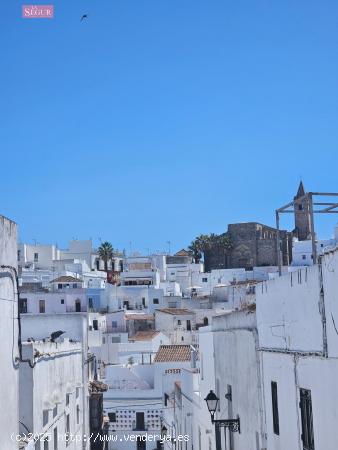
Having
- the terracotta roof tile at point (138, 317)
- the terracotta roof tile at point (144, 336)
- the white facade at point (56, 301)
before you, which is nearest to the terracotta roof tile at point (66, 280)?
the white facade at point (56, 301)

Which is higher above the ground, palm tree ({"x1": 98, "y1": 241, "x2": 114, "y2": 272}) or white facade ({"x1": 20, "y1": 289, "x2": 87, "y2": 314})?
palm tree ({"x1": 98, "y1": 241, "x2": 114, "y2": 272})

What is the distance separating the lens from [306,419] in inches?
342

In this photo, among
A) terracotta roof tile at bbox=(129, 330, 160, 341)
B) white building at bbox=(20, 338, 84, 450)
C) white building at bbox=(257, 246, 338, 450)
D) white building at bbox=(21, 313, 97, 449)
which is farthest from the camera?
terracotta roof tile at bbox=(129, 330, 160, 341)

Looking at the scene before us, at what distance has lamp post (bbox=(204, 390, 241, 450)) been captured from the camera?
11.8m

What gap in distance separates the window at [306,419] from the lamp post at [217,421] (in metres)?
2.97

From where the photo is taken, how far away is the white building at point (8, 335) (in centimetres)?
782

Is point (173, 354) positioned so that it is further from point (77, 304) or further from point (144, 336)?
point (77, 304)

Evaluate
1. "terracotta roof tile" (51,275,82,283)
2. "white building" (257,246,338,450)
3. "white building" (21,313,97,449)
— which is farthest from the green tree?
"white building" (257,246,338,450)

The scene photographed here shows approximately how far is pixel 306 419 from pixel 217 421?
144 inches

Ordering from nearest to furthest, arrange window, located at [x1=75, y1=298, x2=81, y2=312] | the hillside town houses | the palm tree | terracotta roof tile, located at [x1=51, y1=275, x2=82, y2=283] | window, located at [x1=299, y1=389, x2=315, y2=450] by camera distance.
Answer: the hillside town houses, window, located at [x1=299, y1=389, x2=315, y2=450], window, located at [x1=75, y1=298, x2=81, y2=312], terracotta roof tile, located at [x1=51, y1=275, x2=82, y2=283], the palm tree

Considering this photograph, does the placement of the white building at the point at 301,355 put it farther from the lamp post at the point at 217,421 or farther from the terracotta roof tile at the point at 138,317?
the terracotta roof tile at the point at 138,317

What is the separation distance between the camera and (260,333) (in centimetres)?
1099

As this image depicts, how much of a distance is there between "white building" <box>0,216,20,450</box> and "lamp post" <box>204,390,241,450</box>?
13.8 feet

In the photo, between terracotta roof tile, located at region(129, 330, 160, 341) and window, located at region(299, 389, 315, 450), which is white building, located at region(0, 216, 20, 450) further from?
terracotta roof tile, located at region(129, 330, 160, 341)
